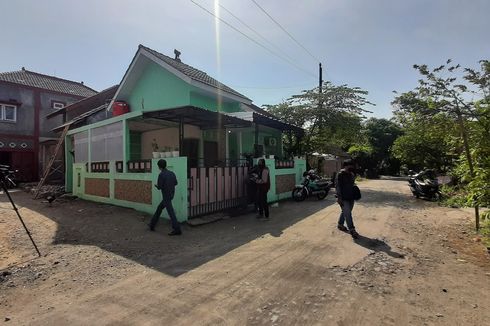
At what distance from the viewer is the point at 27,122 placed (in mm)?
21875

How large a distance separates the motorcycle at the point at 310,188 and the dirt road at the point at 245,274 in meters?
4.32

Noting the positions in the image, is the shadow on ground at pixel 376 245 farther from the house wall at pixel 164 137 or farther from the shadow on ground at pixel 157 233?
the house wall at pixel 164 137

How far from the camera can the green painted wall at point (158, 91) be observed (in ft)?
40.6

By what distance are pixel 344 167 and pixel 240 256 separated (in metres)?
3.25

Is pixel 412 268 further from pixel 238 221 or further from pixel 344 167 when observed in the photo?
pixel 238 221

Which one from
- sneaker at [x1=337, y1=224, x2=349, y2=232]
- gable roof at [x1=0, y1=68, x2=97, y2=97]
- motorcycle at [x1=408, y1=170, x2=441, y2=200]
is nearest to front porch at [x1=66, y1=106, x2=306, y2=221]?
sneaker at [x1=337, y1=224, x2=349, y2=232]

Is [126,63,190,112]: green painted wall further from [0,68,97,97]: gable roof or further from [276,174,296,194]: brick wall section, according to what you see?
[0,68,97,97]: gable roof

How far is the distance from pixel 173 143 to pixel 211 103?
2.45m

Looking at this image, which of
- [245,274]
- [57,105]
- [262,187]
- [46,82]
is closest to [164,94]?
[262,187]

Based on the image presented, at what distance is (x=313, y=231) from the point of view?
7.45 meters

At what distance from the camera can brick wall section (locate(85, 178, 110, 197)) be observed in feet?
36.3

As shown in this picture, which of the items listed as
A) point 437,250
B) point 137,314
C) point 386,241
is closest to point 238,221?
point 386,241

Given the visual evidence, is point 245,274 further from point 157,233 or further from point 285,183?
point 285,183

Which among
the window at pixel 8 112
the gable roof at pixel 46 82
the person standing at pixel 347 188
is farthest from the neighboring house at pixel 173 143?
the gable roof at pixel 46 82
